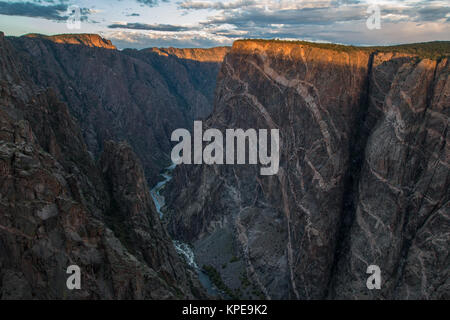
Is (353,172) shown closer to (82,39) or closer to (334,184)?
(334,184)

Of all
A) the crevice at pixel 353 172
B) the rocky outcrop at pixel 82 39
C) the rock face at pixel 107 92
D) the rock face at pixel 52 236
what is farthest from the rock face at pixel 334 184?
the rocky outcrop at pixel 82 39

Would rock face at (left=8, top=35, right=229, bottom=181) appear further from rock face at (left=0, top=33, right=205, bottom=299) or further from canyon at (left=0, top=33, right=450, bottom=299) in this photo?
rock face at (left=0, top=33, right=205, bottom=299)

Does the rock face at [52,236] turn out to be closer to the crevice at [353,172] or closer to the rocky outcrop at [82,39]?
the crevice at [353,172]

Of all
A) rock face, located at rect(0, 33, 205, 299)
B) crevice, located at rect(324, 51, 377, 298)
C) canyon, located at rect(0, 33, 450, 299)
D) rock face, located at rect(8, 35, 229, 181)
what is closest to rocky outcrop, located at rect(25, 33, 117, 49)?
rock face, located at rect(8, 35, 229, 181)

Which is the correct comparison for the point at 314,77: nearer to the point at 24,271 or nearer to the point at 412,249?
the point at 412,249

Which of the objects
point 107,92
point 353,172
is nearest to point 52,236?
point 353,172
